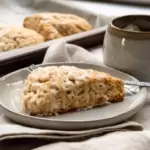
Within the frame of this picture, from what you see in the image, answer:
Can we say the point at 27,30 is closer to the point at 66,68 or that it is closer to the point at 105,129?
the point at 66,68

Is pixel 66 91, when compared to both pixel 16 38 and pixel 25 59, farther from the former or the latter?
pixel 16 38

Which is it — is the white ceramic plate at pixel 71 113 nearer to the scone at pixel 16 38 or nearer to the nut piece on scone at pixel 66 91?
the nut piece on scone at pixel 66 91

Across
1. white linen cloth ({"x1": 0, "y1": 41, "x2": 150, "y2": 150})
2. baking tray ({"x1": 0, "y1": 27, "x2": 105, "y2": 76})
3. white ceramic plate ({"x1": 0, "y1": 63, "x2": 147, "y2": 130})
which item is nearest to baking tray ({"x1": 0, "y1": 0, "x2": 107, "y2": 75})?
baking tray ({"x1": 0, "y1": 27, "x2": 105, "y2": 76})

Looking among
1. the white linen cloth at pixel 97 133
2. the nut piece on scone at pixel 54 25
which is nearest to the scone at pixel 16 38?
the nut piece on scone at pixel 54 25

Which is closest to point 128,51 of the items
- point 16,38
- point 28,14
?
point 16,38

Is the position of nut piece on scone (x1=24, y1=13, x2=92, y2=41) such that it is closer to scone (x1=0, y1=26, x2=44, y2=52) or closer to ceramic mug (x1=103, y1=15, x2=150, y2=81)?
scone (x1=0, y1=26, x2=44, y2=52)

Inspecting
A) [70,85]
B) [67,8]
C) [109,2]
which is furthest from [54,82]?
[109,2]
